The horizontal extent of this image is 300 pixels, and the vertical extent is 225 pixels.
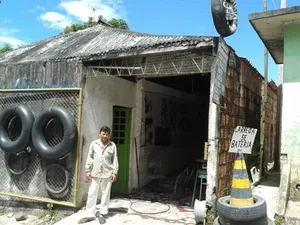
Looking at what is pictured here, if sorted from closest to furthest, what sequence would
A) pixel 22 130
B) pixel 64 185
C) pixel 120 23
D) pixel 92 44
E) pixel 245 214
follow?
pixel 245 214 → pixel 64 185 → pixel 22 130 → pixel 92 44 → pixel 120 23

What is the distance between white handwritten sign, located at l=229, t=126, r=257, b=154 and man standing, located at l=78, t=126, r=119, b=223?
6.81ft

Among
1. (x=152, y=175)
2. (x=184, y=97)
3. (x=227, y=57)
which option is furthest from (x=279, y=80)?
(x=227, y=57)

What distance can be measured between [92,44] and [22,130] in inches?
99.4

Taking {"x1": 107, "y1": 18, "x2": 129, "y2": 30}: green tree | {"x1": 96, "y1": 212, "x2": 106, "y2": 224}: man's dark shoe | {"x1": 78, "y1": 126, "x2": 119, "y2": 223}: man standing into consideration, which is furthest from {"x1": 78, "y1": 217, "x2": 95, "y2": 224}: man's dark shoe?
{"x1": 107, "y1": 18, "x2": 129, "y2": 30}: green tree

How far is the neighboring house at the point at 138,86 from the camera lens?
592cm

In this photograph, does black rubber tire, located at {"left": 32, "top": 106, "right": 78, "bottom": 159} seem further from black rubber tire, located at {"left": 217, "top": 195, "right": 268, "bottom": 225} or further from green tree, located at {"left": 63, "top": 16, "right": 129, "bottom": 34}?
Result: green tree, located at {"left": 63, "top": 16, "right": 129, "bottom": 34}

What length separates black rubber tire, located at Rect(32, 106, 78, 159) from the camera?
6.36 m

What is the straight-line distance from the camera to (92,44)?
802 centimetres

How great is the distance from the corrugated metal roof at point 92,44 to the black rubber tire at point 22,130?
125cm

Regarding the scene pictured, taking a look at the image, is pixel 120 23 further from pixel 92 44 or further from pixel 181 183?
pixel 181 183

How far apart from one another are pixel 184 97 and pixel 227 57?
5.39 m

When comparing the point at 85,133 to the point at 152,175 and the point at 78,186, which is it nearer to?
the point at 78,186

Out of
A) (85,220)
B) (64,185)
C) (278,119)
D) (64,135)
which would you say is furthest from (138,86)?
(278,119)

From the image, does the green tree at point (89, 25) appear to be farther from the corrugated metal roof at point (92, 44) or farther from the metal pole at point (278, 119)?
the metal pole at point (278, 119)
